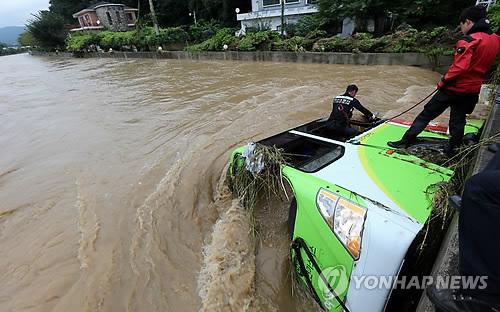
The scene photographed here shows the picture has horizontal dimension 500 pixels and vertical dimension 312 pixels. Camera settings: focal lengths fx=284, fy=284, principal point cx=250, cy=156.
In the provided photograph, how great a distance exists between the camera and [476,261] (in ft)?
4.18

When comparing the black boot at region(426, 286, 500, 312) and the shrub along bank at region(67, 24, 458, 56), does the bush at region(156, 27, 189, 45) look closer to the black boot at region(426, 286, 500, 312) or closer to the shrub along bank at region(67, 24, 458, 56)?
the shrub along bank at region(67, 24, 458, 56)

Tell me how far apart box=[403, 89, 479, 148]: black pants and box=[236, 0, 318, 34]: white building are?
1922cm

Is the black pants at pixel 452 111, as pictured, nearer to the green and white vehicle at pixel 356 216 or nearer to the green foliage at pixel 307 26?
the green and white vehicle at pixel 356 216

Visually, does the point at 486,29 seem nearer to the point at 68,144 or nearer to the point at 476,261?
the point at 476,261

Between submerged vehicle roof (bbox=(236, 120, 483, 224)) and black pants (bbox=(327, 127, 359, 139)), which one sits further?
black pants (bbox=(327, 127, 359, 139))

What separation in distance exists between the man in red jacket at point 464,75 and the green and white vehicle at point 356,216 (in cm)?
59

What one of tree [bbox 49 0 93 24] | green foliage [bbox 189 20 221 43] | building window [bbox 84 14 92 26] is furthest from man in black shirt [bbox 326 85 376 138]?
tree [bbox 49 0 93 24]

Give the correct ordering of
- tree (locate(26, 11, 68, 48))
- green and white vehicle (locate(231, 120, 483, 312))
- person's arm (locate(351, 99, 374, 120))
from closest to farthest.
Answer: green and white vehicle (locate(231, 120, 483, 312))
person's arm (locate(351, 99, 374, 120))
tree (locate(26, 11, 68, 48))

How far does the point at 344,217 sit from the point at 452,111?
2133mm

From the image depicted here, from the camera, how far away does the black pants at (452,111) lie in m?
2.94

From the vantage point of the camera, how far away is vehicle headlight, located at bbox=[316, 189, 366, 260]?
1.78 m

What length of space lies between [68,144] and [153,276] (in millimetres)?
4902

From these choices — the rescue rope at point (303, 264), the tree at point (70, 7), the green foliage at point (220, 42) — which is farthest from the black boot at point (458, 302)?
the tree at point (70, 7)

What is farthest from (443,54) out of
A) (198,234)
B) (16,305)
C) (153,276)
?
(16,305)
